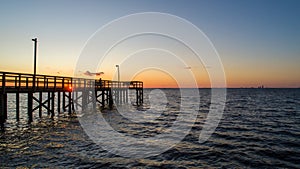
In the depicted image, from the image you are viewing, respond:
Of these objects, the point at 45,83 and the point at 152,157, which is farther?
the point at 45,83

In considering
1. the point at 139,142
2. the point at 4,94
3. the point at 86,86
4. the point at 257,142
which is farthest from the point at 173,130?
the point at 86,86

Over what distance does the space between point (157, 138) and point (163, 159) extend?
4.27m

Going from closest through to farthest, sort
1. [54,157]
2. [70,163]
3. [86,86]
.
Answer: [70,163], [54,157], [86,86]

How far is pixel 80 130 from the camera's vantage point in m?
16.7

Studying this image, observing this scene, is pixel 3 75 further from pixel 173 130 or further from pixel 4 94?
pixel 173 130

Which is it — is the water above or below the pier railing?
below

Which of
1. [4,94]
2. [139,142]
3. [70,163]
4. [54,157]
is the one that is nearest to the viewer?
[70,163]

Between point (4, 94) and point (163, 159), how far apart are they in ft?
41.9

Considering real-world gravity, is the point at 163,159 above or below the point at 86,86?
below

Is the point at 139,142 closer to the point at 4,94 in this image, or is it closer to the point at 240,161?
the point at 240,161

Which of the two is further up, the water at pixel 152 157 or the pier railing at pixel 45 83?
the pier railing at pixel 45 83

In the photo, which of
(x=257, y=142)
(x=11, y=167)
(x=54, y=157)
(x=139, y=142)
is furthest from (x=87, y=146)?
(x=257, y=142)

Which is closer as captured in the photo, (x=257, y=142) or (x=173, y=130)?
(x=257, y=142)

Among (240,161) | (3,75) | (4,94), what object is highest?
(3,75)
